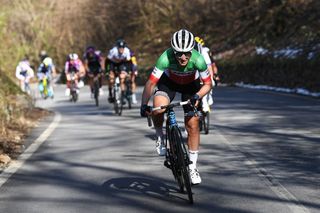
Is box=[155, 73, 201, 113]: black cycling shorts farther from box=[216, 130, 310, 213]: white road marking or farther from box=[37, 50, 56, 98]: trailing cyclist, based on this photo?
box=[37, 50, 56, 98]: trailing cyclist

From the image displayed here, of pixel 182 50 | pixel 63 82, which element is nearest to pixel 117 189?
pixel 182 50

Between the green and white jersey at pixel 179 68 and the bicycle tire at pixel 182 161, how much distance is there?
64 centimetres

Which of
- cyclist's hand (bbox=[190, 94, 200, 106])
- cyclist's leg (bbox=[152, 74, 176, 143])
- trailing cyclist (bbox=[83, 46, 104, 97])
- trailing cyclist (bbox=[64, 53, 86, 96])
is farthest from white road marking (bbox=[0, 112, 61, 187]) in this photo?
trailing cyclist (bbox=[64, 53, 86, 96])

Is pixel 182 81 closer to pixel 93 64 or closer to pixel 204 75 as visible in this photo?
pixel 204 75

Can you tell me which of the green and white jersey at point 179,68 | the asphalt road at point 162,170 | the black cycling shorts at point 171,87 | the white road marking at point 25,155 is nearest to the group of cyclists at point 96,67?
the white road marking at point 25,155

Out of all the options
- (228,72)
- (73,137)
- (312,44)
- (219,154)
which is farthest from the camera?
(228,72)

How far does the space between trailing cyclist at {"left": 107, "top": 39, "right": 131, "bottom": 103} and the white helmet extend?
10219mm

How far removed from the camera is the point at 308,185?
748 cm

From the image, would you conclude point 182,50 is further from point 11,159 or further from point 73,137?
point 73,137

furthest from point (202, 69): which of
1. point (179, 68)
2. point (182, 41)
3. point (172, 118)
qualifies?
point (172, 118)

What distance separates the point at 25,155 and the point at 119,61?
736 centimetres

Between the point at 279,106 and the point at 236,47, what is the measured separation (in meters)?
19.5

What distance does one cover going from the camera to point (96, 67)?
2230cm

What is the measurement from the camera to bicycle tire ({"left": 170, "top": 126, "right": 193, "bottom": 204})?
6.88m
